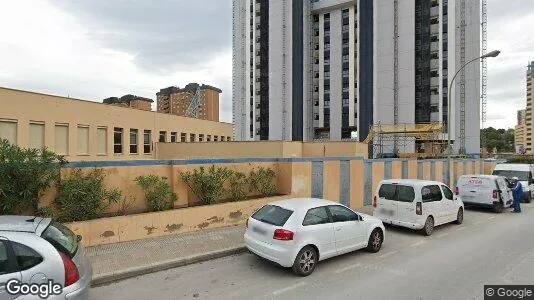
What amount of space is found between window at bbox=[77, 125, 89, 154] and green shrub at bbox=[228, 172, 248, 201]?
15110 millimetres

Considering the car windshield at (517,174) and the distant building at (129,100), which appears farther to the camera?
the distant building at (129,100)

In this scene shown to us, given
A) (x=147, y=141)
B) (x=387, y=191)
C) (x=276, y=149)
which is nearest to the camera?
(x=387, y=191)

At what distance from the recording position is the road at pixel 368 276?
5.67 meters

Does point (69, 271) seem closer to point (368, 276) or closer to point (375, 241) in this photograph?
point (368, 276)

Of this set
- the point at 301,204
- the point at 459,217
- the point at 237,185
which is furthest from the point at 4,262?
the point at 459,217

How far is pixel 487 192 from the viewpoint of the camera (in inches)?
551

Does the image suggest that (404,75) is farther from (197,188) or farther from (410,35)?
(197,188)

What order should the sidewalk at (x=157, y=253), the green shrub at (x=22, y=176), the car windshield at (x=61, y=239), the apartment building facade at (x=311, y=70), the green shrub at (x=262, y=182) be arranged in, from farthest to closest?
the apartment building facade at (x=311, y=70) < the green shrub at (x=262, y=182) < the green shrub at (x=22, y=176) < the sidewalk at (x=157, y=253) < the car windshield at (x=61, y=239)

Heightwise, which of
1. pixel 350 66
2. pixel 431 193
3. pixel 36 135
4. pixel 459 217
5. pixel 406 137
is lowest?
pixel 459 217

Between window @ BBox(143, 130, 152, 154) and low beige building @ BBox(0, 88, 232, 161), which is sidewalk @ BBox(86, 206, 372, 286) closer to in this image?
low beige building @ BBox(0, 88, 232, 161)

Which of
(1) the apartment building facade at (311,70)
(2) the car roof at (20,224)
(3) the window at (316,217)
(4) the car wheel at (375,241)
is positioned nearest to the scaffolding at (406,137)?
(1) the apartment building facade at (311,70)

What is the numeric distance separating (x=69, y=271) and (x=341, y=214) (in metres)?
5.43

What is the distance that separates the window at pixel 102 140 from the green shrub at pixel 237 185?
15.9 metres

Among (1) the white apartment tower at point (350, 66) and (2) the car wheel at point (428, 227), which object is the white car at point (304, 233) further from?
(1) the white apartment tower at point (350, 66)
